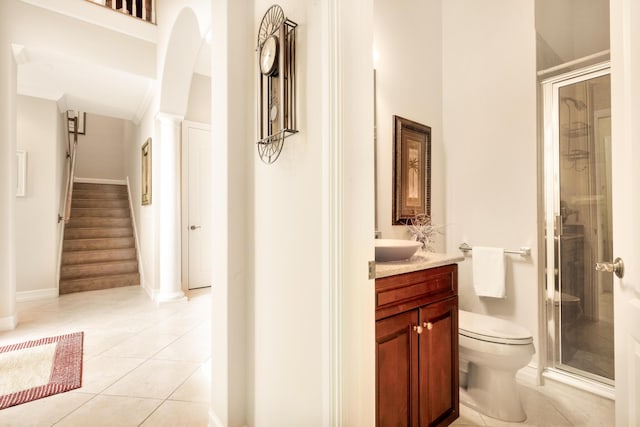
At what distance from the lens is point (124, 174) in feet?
23.6

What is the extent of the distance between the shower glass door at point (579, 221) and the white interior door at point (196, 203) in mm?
3928

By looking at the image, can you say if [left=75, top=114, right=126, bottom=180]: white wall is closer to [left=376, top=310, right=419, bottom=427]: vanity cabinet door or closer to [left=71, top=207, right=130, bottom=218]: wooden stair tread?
[left=71, top=207, right=130, bottom=218]: wooden stair tread

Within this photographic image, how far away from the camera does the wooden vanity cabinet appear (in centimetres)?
121

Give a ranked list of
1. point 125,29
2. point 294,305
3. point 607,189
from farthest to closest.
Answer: point 125,29
point 607,189
point 294,305

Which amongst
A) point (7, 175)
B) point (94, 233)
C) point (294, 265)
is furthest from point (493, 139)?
point (94, 233)

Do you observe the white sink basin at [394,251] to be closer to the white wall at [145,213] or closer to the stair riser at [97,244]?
the white wall at [145,213]

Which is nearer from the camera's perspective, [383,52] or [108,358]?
[383,52]

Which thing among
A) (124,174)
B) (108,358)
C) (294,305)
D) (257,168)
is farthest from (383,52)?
(124,174)

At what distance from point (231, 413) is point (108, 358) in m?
1.53

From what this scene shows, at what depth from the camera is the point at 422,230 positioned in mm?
2270

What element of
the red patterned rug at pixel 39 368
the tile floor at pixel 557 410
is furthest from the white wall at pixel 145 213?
the tile floor at pixel 557 410

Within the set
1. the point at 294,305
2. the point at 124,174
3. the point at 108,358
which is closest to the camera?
the point at 294,305

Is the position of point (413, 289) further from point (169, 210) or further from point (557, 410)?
point (169, 210)

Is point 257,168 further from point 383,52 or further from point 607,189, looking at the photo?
point 607,189
